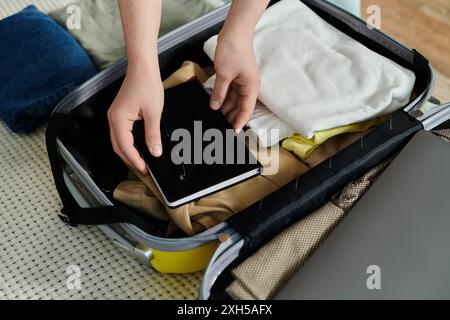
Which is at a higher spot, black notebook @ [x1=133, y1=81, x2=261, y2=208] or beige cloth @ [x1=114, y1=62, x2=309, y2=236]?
black notebook @ [x1=133, y1=81, x2=261, y2=208]

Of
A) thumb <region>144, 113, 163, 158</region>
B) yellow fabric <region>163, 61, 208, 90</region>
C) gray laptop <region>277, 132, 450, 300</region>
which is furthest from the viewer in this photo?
yellow fabric <region>163, 61, 208, 90</region>

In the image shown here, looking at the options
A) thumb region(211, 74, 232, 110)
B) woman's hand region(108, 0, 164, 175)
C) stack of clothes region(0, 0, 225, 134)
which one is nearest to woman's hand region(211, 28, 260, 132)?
thumb region(211, 74, 232, 110)

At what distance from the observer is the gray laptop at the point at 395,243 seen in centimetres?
70

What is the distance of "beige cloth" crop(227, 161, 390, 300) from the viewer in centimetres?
73

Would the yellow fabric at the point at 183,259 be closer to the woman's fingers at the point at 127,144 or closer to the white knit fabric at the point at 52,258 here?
the white knit fabric at the point at 52,258

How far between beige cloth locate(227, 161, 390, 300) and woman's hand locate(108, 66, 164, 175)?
0.23 metres

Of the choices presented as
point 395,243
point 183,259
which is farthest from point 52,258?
point 395,243

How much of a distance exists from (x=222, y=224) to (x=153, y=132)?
170 mm

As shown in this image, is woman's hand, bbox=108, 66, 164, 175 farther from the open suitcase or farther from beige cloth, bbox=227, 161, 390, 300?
beige cloth, bbox=227, 161, 390, 300

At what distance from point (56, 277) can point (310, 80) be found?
1.71 ft

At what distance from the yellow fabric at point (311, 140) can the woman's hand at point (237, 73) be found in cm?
8

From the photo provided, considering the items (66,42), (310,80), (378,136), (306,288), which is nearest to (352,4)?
(310,80)

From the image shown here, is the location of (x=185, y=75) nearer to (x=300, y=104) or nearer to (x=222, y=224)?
(x=300, y=104)

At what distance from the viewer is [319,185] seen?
0.80m
